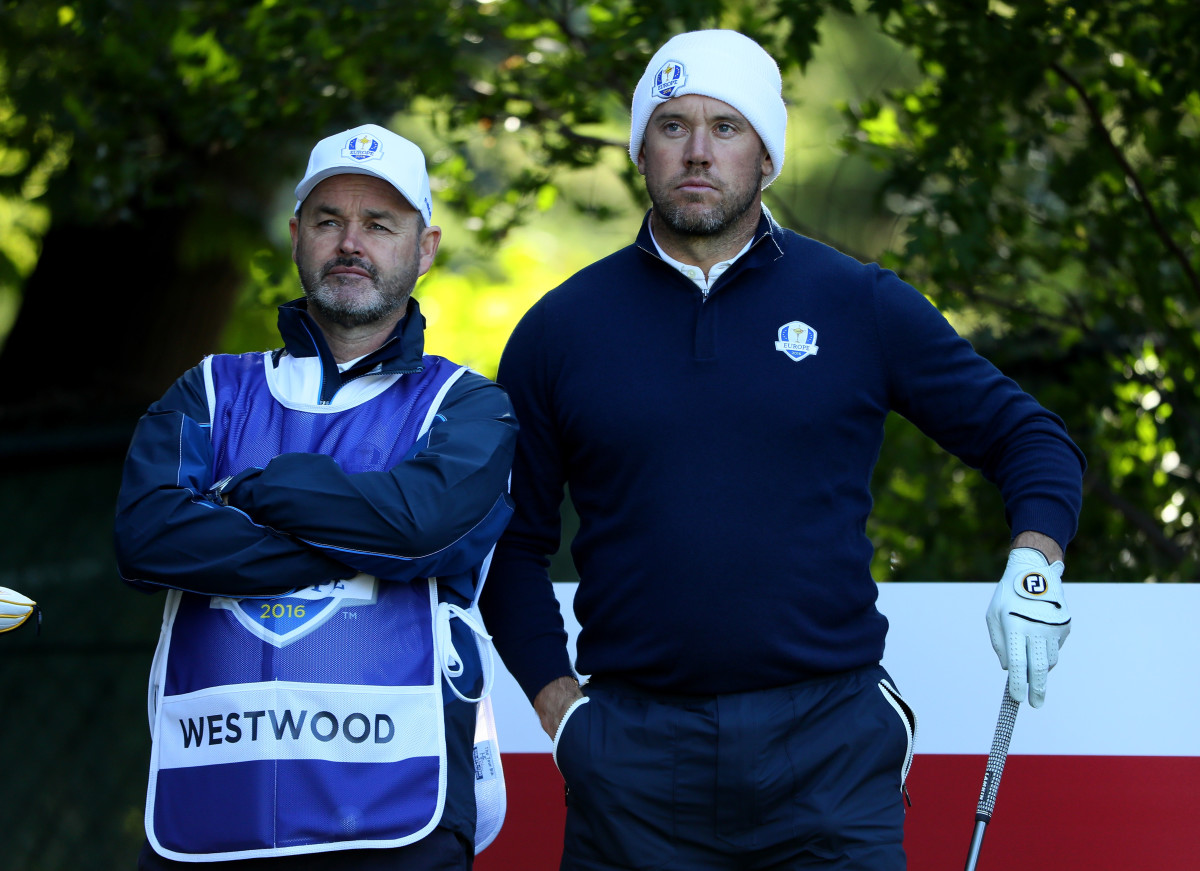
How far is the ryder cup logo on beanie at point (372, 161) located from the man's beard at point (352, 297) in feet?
0.54

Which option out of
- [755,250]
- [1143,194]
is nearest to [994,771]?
[755,250]

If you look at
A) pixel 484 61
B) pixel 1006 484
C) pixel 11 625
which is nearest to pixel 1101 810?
pixel 1006 484

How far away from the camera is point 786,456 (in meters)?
2.45

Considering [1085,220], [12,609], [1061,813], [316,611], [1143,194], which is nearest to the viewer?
[12,609]

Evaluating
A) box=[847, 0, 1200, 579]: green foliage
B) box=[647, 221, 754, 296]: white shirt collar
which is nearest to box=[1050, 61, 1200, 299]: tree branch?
box=[847, 0, 1200, 579]: green foliage

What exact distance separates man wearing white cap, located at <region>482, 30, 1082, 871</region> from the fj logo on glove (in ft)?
0.04

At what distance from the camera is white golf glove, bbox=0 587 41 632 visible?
81.4 inches

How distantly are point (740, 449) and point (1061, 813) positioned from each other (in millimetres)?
1174

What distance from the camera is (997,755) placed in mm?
2465

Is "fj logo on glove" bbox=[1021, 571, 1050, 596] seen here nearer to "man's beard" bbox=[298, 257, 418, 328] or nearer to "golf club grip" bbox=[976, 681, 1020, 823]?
"golf club grip" bbox=[976, 681, 1020, 823]

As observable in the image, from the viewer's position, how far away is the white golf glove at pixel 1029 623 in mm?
2322

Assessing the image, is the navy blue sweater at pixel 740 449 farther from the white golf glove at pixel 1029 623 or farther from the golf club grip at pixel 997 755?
the golf club grip at pixel 997 755

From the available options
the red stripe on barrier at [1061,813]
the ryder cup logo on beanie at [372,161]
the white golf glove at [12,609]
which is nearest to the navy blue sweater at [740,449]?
the ryder cup logo on beanie at [372,161]

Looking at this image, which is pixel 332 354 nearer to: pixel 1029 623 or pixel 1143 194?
pixel 1029 623
